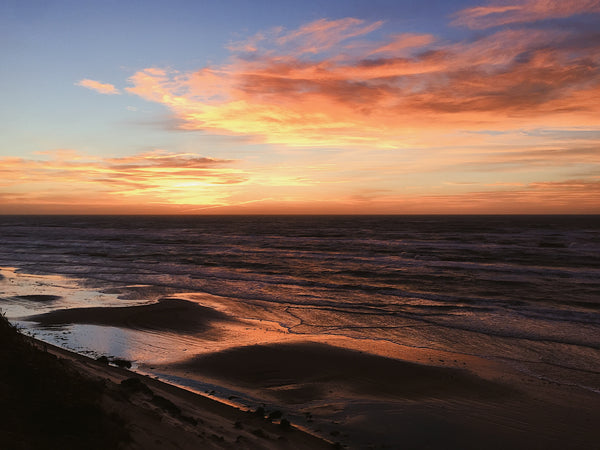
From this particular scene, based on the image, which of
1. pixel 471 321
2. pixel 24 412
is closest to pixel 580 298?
pixel 471 321

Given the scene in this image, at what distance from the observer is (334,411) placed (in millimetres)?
7539

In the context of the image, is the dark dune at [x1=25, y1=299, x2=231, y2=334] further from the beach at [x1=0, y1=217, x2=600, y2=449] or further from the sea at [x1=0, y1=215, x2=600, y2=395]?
the sea at [x1=0, y1=215, x2=600, y2=395]

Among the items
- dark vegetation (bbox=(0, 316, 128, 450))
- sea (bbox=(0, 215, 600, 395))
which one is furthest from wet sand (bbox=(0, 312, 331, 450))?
sea (bbox=(0, 215, 600, 395))

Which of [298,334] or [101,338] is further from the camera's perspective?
[298,334]

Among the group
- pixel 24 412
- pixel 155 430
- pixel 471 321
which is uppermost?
pixel 24 412

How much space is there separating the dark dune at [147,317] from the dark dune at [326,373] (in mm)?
3691

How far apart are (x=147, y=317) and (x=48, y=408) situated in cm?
1088

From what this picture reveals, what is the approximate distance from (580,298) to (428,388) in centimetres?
1448

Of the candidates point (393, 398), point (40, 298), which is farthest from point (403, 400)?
point (40, 298)

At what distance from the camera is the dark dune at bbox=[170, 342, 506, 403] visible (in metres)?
8.78

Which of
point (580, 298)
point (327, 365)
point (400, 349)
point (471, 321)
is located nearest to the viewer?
point (327, 365)

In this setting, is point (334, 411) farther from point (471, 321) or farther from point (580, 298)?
point (580, 298)

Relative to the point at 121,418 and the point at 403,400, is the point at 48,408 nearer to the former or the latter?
the point at 121,418

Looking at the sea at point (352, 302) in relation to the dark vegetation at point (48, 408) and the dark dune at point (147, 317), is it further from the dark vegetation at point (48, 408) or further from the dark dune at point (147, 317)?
the dark vegetation at point (48, 408)
